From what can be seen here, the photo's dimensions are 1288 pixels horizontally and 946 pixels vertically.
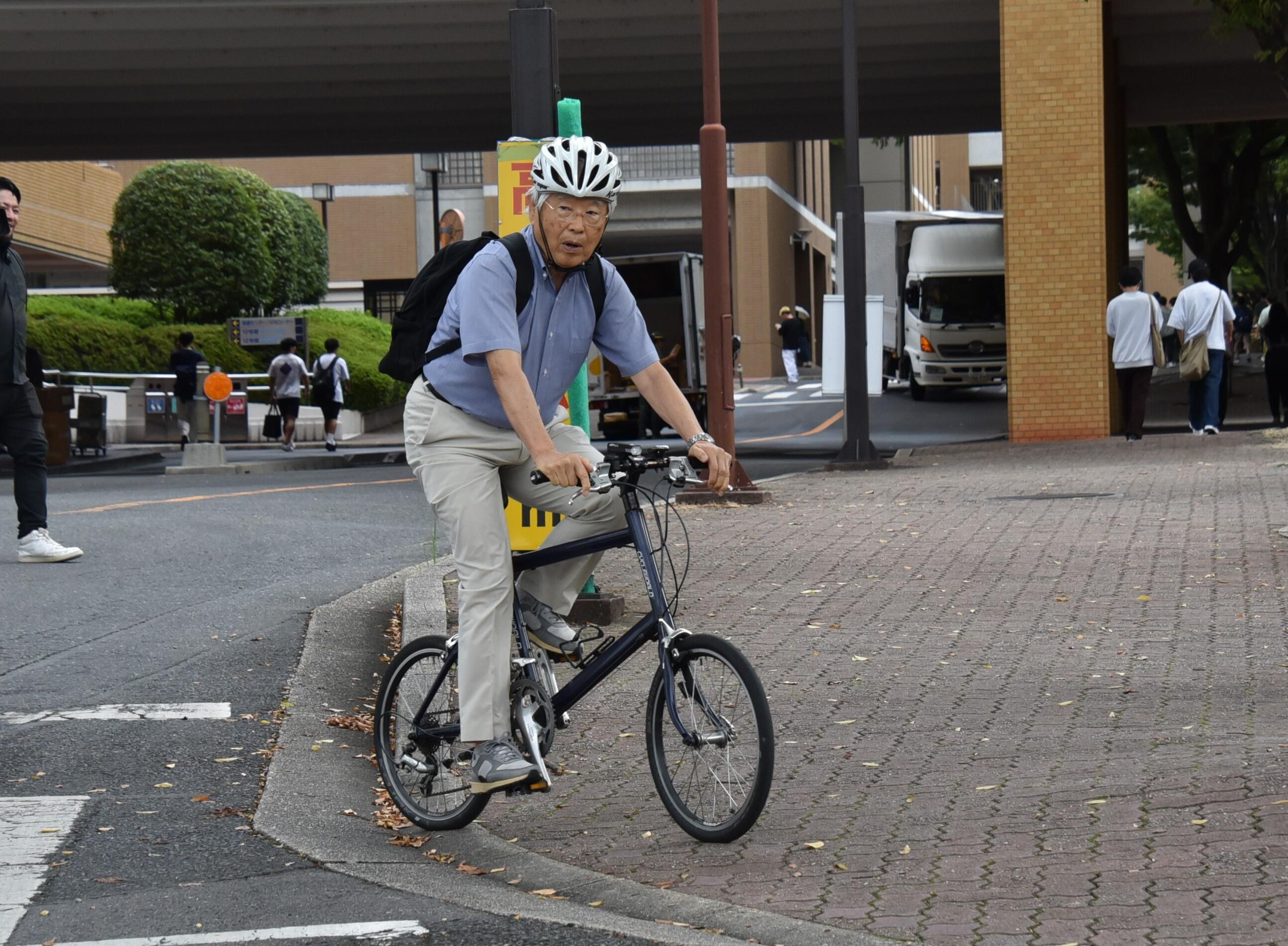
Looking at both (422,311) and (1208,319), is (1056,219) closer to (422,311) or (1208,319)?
(1208,319)

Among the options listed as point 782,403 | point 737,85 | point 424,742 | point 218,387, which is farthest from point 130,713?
point 782,403

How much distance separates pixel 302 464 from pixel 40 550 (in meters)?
14.0

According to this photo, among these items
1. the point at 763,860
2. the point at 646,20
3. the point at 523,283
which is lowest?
the point at 763,860

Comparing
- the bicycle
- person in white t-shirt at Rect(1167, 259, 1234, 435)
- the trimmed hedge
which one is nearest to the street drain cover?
person in white t-shirt at Rect(1167, 259, 1234, 435)

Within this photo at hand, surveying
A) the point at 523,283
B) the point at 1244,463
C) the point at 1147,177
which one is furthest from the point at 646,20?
the point at 1147,177

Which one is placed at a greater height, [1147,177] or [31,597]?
[1147,177]

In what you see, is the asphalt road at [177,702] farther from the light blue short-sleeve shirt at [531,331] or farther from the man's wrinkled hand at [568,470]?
the light blue short-sleeve shirt at [531,331]

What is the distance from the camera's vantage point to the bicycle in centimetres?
478

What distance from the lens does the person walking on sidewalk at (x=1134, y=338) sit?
19469 millimetres

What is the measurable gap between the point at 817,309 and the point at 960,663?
61576 mm

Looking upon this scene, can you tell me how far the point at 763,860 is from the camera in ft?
15.5

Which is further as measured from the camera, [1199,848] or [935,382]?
[935,382]

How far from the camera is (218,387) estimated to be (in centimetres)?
2581

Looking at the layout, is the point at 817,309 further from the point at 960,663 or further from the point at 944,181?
the point at 960,663
